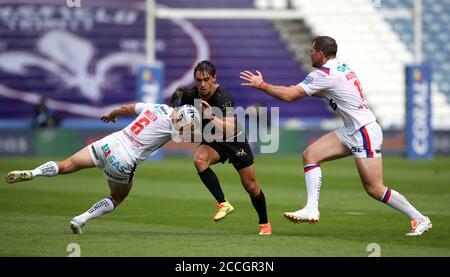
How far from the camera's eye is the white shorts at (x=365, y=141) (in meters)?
11.8

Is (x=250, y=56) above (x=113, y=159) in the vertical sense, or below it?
below

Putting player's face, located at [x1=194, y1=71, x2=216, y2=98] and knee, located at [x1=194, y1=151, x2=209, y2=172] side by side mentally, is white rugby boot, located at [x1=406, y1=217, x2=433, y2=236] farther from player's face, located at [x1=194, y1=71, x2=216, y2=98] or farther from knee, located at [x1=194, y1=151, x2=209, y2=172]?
player's face, located at [x1=194, y1=71, x2=216, y2=98]

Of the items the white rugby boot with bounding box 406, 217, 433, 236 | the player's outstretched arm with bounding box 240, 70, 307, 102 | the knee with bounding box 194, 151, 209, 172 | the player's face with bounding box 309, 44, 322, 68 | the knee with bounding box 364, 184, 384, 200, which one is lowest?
the white rugby boot with bounding box 406, 217, 433, 236

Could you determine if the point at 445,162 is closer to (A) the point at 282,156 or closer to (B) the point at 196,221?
(A) the point at 282,156

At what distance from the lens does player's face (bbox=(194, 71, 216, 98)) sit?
1181 cm

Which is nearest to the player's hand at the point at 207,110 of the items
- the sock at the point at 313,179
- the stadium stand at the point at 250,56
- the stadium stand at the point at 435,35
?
the sock at the point at 313,179

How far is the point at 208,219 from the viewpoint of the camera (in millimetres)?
14039

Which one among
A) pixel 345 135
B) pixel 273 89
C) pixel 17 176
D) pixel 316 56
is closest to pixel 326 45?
pixel 316 56

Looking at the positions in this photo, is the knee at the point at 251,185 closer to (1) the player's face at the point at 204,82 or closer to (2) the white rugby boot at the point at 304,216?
(2) the white rugby boot at the point at 304,216

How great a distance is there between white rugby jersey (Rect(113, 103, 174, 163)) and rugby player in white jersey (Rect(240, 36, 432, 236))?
1151 mm

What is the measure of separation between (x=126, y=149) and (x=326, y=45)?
2.68 m

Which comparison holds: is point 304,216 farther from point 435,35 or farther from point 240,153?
point 435,35

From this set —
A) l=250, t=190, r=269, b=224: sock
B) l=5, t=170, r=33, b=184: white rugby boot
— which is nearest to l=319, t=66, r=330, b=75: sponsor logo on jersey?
l=250, t=190, r=269, b=224: sock

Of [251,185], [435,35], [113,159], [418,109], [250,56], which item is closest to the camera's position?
[113,159]
